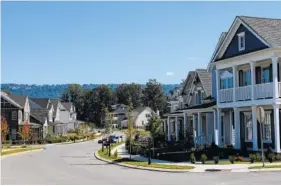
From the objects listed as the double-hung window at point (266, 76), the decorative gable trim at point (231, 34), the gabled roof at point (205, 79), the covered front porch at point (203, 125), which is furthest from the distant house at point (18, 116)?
the double-hung window at point (266, 76)

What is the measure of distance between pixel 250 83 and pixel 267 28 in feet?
15.7

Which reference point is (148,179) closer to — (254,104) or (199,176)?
(199,176)

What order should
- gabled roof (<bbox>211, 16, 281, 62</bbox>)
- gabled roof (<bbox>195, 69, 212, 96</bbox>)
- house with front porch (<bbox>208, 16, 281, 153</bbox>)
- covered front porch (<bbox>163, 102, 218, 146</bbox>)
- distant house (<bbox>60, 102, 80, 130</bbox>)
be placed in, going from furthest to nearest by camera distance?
distant house (<bbox>60, 102, 80, 130</bbox>)
gabled roof (<bbox>195, 69, 212, 96</bbox>)
covered front porch (<bbox>163, 102, 218, 146</bbox>)
gabled roof (<bbox>211, 16, 281, 62</bbox>)
house with front porch (<bbox>208, 16, 281, 153</bbox>)

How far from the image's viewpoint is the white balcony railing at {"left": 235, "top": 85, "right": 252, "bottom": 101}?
34131 mm

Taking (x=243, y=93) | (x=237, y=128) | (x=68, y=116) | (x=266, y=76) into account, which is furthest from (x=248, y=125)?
(x=68, y=116)

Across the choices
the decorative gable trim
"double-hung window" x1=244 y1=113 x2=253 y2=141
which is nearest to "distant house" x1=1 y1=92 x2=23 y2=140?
the decorative gable trim

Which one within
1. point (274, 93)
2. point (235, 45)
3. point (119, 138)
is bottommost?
point (119, 138)

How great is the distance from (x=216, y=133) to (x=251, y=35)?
930 cm

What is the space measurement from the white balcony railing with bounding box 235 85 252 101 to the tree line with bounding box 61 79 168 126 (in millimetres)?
126811

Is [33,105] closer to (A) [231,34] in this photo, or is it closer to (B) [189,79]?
(B) [189,79]

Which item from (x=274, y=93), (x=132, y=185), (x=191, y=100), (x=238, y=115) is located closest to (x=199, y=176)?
(x=132, y=185)

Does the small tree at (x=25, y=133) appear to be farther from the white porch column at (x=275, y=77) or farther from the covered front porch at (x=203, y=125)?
the white porch column at (x=275, y=77)

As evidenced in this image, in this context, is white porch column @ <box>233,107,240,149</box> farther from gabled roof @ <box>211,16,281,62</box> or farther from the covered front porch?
gabled roof @ <box>211,16,281,62</box>

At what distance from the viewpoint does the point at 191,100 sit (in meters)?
53.8
